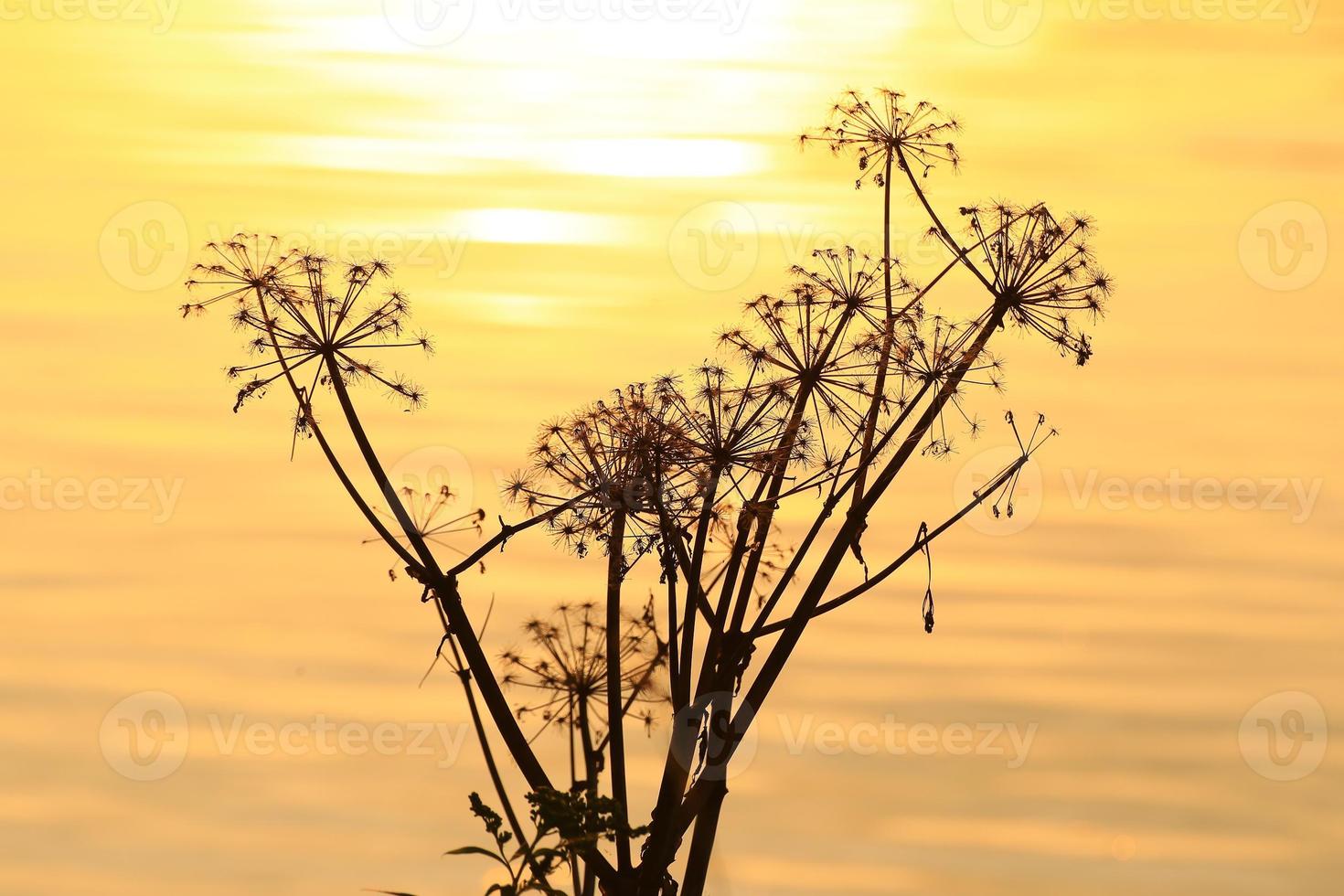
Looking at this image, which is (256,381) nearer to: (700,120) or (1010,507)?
(1010,507)

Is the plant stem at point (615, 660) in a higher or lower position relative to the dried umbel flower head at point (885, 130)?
lower

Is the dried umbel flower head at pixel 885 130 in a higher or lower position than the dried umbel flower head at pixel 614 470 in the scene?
higher

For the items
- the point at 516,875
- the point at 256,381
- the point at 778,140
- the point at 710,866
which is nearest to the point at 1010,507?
the point at 710,866

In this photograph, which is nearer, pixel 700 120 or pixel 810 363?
pixel 810 363

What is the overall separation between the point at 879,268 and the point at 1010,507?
57 cm

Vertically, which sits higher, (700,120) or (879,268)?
(700,120)

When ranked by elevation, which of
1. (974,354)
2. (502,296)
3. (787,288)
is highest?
(502,296)

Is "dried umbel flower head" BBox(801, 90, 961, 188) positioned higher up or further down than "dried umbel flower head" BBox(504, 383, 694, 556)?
higher up

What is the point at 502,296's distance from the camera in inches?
187

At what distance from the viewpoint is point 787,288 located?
3.27 meters

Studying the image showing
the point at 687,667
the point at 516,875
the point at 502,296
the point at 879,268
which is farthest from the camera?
the point at 502,296

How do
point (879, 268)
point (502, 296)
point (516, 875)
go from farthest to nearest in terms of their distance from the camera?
point (502, 296)
point (879, 268)
point (516, 875)

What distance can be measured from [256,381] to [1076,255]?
1704 mm

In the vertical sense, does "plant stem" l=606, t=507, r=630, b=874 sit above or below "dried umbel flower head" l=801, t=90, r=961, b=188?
below
